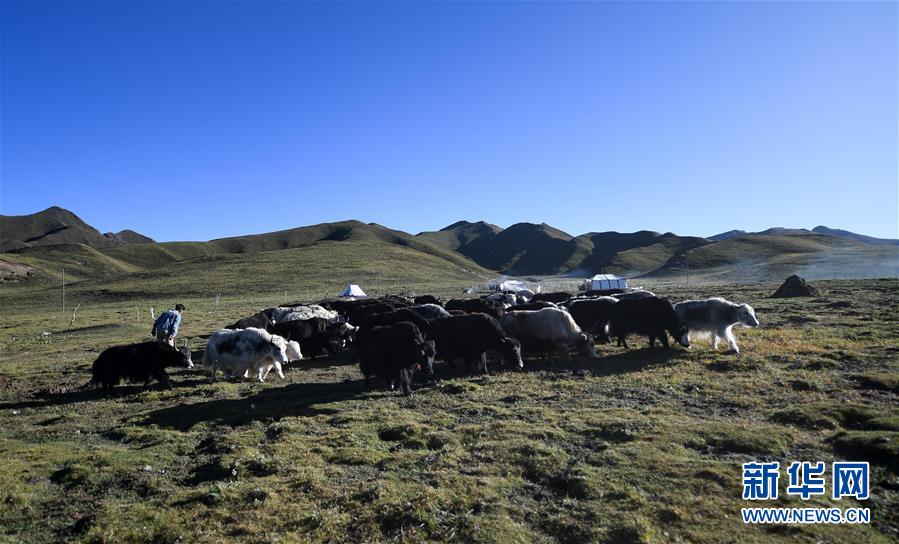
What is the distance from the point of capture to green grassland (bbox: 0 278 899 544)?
19.5ft

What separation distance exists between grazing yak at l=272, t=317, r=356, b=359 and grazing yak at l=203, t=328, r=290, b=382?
166 inches

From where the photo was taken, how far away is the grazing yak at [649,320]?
1666 centimetres

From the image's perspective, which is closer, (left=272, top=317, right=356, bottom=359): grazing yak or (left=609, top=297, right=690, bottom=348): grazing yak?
(left=609, top=297, right=690, bottom=348): grazing yak

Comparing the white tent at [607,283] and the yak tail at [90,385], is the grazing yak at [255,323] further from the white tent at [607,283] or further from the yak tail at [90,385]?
the white tent at [607,283]

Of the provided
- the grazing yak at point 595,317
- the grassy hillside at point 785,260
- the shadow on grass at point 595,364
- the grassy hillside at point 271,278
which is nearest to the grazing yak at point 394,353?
the shadow on grass at point 595,364

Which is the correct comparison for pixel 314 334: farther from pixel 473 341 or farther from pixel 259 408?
pixel 259 408

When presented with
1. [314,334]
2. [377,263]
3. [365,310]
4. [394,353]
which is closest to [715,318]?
[394,353]

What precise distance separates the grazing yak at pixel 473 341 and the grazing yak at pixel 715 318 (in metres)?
6.15

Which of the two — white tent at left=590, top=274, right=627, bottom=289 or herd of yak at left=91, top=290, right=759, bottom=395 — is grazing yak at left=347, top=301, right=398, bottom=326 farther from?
white tent at left=590, top=274, right=627, bottom=289

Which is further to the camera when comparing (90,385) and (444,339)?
(444,339)

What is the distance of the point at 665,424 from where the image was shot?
888 cm

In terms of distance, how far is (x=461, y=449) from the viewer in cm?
819

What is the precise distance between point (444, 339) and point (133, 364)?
884 centimetres

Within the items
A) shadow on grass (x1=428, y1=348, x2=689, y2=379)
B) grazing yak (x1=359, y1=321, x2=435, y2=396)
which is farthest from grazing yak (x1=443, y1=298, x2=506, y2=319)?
grazing yak (x1=359, y1=321, x2=435, y2=396)
